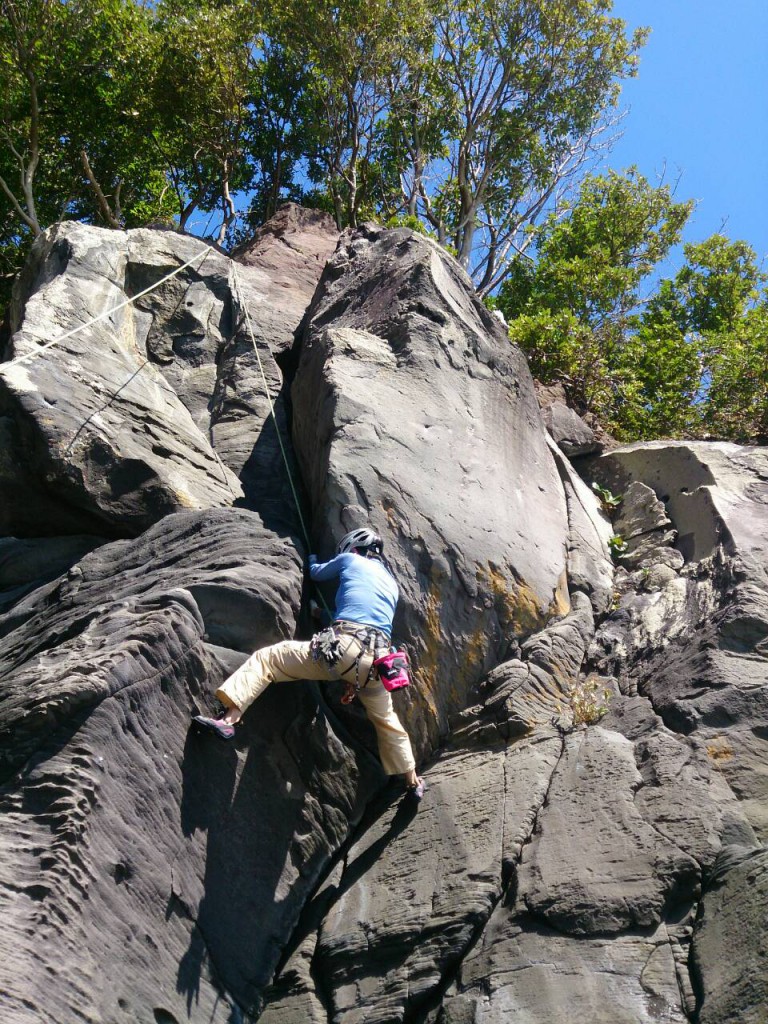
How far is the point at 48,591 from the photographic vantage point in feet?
30.0

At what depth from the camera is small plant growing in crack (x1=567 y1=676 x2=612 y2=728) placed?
29.1ft

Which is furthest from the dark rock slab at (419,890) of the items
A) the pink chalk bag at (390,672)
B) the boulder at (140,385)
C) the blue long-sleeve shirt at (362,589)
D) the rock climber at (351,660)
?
the boulder at (140,385)

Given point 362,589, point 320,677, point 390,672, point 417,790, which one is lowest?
point 417,790

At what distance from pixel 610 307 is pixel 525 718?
11.9m

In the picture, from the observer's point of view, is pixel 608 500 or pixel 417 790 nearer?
pixel 417 790

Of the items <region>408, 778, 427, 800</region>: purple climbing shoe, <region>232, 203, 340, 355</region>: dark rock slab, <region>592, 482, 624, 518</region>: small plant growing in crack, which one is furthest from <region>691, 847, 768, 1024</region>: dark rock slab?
<region>232, 203, 340, 355</region>: dark rock slab

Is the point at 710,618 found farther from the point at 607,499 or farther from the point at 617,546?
the point at 607,499

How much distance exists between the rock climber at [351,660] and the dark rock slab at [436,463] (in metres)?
0.63

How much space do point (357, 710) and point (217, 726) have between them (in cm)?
175

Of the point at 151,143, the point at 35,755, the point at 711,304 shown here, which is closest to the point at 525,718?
the point at 35,755

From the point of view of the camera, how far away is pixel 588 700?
9062 mm

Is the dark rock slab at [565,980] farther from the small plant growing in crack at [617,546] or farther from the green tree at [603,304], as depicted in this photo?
the green tree at [603,304]

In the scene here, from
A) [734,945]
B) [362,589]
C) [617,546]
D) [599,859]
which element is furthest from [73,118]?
[734,945]

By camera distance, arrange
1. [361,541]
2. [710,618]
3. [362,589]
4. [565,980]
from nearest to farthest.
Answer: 1. [565,980]
2. [362,589]
3. [361,541]
4. [710,618]
